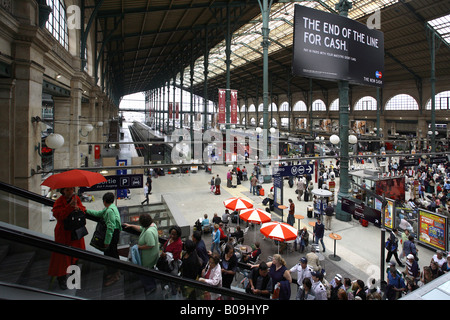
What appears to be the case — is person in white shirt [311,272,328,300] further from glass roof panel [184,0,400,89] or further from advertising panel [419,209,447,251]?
glass roof panel [184,0,400,89]

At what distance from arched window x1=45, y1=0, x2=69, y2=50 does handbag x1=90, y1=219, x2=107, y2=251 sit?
8.50m

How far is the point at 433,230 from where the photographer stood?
9.51m

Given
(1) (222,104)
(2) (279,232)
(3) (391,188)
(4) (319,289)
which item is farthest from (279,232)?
(1) (222,104)

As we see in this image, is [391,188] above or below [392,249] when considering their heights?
above

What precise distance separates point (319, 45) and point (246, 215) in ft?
19.7

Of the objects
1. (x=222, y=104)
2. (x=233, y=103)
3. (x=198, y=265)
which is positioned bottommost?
(x=198, y=265)

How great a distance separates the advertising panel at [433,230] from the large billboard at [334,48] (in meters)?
Answer: 5.11

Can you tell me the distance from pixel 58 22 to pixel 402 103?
131ft

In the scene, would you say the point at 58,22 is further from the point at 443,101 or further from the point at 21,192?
the point at 443,101

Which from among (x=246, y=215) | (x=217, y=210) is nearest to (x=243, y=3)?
(x=217, y=210)

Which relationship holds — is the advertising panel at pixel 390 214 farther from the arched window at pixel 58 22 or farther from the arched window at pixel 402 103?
the arched window at pixel 402 103

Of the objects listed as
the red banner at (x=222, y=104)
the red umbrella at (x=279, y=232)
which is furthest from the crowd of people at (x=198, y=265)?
the red banner at (x=222, y=104)

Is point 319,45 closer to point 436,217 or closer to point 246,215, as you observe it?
point 246,215

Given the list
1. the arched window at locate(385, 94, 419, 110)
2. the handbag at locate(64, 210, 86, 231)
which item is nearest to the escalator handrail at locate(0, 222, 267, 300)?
the handbag at locate(64, 210, 86, 231)
